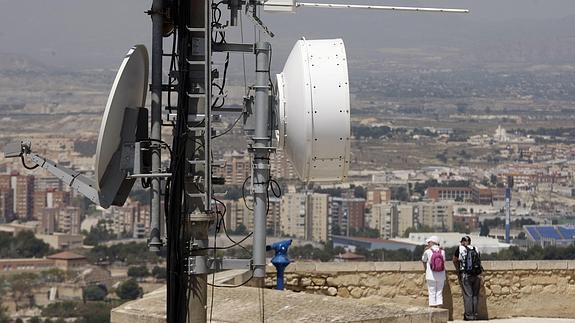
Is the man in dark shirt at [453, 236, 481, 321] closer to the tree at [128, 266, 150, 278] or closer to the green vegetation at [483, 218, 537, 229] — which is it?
the tree at [128, 266, 150, 278]

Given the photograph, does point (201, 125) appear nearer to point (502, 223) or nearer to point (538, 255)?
point (538, 255)

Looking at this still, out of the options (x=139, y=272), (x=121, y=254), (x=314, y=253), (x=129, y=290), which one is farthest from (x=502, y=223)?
(x=129, y=290)

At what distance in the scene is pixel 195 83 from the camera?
766cm

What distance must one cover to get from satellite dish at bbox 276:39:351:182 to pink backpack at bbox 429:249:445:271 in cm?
568

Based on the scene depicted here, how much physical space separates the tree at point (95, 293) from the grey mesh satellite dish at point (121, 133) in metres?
81.9

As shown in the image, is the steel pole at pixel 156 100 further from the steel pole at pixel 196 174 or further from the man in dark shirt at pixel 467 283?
the man in dark shirt at pixel 467 283

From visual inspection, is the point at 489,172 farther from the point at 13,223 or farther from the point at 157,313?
the point at 157,313

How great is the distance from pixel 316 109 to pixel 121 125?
3.26ft

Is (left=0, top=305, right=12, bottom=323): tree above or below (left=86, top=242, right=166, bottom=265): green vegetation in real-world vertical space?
below

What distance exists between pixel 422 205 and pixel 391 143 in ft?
145

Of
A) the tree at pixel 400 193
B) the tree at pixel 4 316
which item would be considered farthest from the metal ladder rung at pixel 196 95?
the tree at pixel 400 193

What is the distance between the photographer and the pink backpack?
44.6 ft

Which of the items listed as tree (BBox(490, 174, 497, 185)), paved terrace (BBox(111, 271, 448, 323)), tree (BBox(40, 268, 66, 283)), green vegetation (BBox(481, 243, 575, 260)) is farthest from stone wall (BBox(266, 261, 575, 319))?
tree (BBox(490, 174, 497, 185))

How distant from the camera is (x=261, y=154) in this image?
25.8 feet
